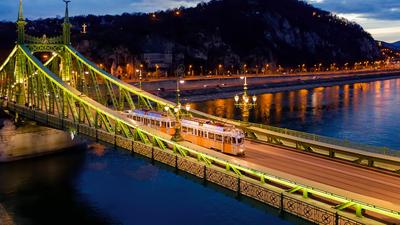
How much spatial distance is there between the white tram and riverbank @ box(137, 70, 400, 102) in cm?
6935

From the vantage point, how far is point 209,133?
3161 centimetres

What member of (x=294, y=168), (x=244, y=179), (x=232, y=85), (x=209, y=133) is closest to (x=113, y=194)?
(x=209, y=133)

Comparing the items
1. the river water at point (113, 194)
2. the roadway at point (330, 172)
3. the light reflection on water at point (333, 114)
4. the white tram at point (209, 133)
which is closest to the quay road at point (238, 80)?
the light reflection on water at point (333, 114)

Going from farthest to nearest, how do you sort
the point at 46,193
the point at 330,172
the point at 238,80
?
the point at 238,80
the point at 46,193
the point at 330,172

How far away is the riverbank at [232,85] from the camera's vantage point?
110500 mm

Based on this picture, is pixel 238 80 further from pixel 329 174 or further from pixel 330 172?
pixel 329 174

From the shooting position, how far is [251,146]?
107ft

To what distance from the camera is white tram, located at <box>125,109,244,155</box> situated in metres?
29.5

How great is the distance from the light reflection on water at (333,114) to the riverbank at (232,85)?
25.0ft

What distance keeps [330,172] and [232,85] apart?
342 ft

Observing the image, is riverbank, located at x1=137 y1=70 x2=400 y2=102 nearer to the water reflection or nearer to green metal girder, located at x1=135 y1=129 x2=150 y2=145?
the water reflection

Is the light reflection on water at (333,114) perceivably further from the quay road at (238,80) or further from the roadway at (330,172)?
the roadway at (330,172)

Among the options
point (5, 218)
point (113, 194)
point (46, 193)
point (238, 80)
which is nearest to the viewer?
point (5, 218)

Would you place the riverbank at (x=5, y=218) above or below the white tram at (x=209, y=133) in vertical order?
below
